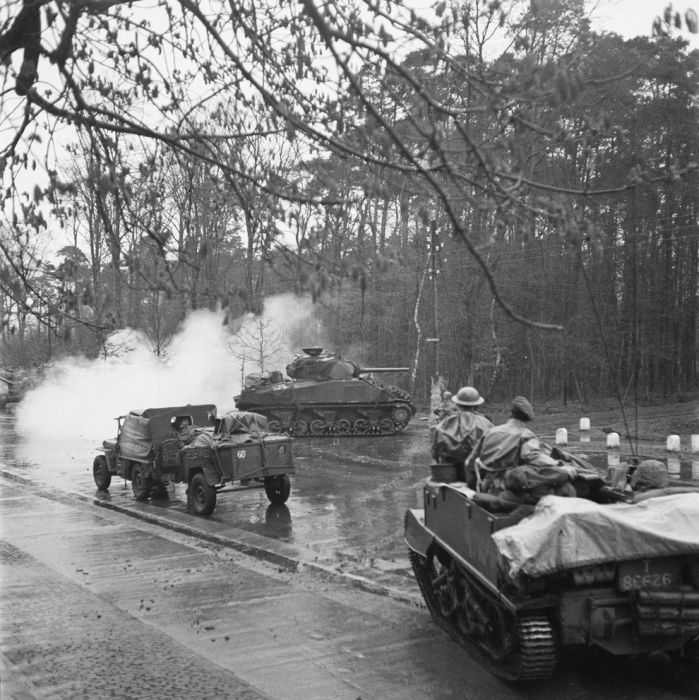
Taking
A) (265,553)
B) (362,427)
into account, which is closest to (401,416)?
(362,427)

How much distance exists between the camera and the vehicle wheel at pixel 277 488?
49.7 ft

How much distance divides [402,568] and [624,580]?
4454 mm

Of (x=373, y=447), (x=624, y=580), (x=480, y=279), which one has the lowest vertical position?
(x=373, y=447)

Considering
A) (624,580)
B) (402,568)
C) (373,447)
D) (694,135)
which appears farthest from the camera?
(694,135)

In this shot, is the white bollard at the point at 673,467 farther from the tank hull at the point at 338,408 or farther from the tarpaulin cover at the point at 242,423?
the tank hull at the point at 338,408

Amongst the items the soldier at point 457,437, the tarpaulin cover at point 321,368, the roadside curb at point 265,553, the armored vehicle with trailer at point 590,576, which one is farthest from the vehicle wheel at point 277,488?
the tarpaulin cover at point 321,368

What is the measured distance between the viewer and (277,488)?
50.0ft

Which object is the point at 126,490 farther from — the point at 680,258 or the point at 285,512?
the point at 680,258

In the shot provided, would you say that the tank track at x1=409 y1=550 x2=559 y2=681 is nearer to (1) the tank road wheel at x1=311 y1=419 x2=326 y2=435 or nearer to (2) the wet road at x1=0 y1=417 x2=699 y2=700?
(2) the wet road at x1=0 y1=417 x2=699 y2=700

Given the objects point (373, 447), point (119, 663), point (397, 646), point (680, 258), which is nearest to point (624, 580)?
point (397, 646)

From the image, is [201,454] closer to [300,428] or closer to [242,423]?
[242,423]

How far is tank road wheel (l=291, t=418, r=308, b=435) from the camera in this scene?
2861 cm

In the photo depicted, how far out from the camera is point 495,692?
6578mm

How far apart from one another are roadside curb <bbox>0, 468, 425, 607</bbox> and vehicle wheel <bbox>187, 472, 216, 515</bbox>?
56cm
